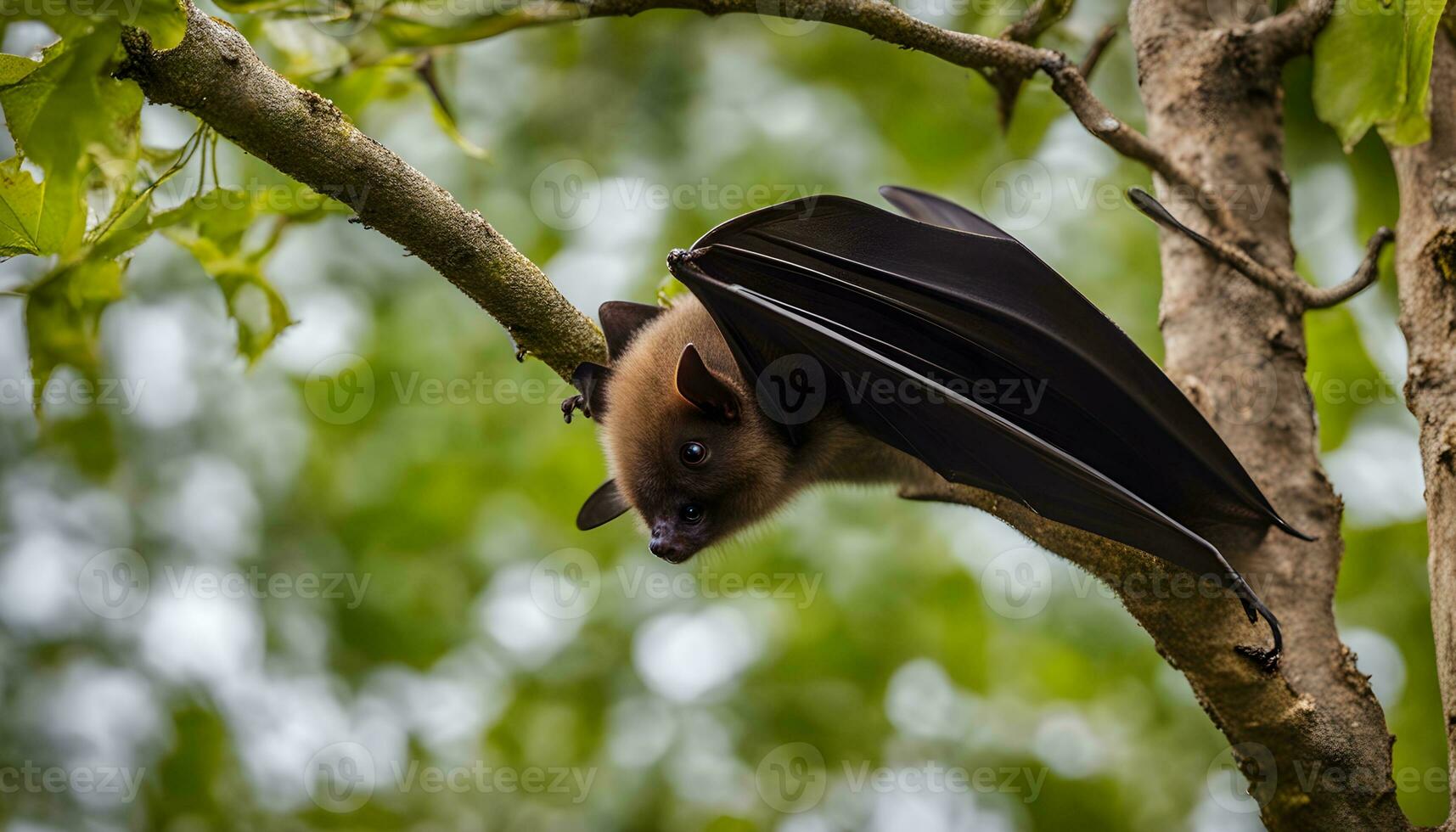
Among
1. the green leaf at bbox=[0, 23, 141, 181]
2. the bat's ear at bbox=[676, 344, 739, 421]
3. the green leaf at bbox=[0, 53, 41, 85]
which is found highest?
the bat's ear at bbox=[676, 344, 739, 421]

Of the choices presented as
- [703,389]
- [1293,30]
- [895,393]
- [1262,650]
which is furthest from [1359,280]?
[703,389]

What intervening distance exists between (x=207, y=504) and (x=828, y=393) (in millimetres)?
4856

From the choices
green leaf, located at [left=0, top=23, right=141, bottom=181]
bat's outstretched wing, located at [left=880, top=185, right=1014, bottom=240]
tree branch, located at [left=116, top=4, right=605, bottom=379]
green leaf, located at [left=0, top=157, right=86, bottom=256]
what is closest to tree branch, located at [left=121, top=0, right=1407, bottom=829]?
tree branch, located at [left=116, top=4, right=605, bottom=379]

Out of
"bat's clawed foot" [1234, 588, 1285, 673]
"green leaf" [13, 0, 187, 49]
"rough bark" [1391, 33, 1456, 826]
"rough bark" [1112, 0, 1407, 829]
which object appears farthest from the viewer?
"rough bark" [1391, 33, 1456, 826]

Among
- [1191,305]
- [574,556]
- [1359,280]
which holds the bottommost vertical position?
[574,556]

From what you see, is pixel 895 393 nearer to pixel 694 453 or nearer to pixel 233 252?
pixel 694 453

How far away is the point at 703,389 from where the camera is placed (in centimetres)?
306

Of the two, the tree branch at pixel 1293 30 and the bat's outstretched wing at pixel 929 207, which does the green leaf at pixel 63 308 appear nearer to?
the bat's outstretched wing at pixel 929 207

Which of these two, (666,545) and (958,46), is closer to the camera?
(958,46)

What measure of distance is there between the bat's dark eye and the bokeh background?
2294mm

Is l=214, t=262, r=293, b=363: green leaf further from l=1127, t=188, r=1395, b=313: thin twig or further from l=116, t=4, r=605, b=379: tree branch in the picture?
l=1127, t=188, r=1395, b=313: thin twig

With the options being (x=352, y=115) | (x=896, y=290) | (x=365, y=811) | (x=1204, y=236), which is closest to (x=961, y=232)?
(x=896, y=290)

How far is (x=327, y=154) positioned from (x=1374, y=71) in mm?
2719

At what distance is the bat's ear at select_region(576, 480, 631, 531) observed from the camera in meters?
3.55
